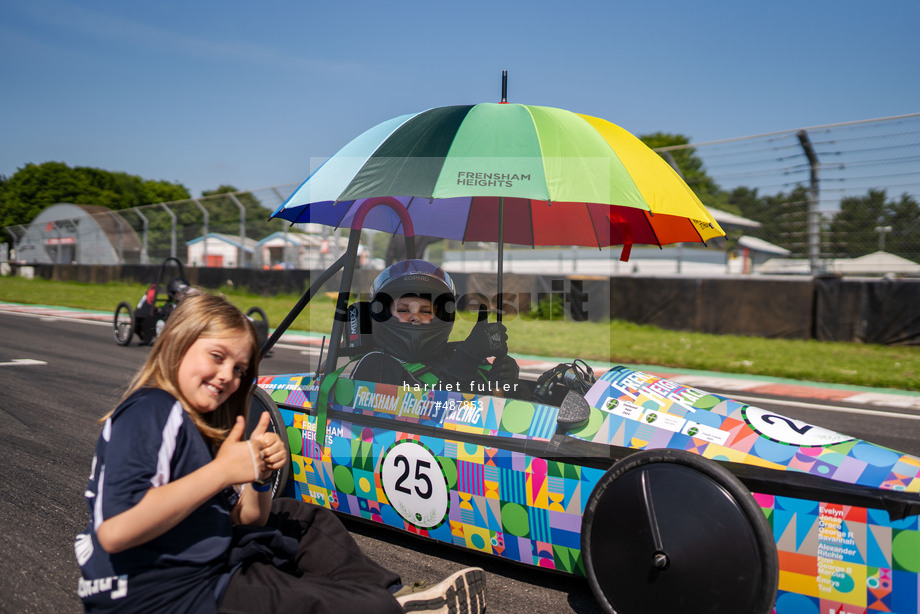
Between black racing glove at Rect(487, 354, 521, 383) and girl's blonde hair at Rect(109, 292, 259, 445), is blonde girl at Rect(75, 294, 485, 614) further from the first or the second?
black racing glove at Rect(487, 354, 521, 383)

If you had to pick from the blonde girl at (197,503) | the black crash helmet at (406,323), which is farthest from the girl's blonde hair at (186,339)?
the black crash helmet at (406,323)

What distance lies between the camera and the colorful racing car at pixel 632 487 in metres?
2.18

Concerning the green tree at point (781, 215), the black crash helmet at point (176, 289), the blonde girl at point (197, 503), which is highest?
the green tree at point (781, 215)

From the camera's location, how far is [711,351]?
10.3 meters

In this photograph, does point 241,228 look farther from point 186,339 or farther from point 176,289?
point 186,339

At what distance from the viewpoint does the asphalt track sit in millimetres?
2912

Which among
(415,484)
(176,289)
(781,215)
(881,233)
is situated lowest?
(415,484)

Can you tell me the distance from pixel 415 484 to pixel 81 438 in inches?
133

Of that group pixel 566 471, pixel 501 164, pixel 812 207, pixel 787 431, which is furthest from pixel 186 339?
pixel 812 207

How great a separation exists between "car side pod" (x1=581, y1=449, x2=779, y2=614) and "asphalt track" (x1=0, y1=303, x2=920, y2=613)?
506mm

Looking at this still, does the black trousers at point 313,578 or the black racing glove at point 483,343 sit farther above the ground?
the black racing glove at point 483,343

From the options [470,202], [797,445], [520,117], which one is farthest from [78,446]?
[797,445]

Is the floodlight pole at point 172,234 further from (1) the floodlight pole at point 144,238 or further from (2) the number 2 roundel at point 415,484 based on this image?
(2) the number 2 roundel at point 415,484

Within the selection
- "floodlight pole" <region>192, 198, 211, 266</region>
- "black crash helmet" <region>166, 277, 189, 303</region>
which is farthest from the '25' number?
"floodlight pole" <region>192, 198, 211, 266</region>
